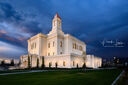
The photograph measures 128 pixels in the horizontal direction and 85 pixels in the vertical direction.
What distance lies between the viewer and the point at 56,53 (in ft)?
116

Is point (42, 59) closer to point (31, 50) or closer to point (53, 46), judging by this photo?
point (53, 46)

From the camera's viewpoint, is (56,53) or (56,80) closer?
(56,80)

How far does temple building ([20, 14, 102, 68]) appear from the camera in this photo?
31795 millimetres

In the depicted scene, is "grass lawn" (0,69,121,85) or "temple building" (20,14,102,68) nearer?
"grass lawn" (0,69,121,85)

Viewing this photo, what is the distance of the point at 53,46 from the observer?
37.2 m

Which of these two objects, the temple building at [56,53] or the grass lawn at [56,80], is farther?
the temple building at [56,53]

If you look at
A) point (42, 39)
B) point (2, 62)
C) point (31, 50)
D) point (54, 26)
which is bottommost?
point (2, 62)

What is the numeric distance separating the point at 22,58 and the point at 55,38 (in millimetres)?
14825

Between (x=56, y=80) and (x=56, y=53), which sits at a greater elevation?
(x=56, y=53)

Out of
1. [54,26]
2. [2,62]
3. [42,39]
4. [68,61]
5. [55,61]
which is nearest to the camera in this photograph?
[68,61]

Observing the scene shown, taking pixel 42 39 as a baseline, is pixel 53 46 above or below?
below

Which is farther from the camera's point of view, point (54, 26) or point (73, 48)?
point (54, 26)

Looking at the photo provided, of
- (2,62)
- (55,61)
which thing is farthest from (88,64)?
(2,62)

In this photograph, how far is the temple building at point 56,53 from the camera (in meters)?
31.8
